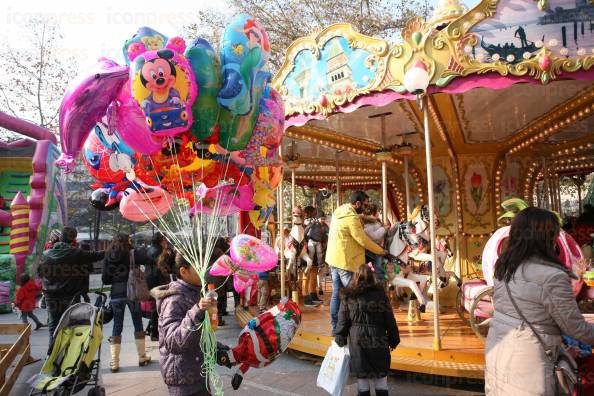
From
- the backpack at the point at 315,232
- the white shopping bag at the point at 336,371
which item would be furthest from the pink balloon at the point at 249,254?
the backpack at the point at 315,232

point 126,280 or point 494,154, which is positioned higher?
point 494,154

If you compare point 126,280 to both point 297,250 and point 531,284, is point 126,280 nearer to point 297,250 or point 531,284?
point 297,250

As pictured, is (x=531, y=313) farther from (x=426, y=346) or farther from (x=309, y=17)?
(x=309, y=17)

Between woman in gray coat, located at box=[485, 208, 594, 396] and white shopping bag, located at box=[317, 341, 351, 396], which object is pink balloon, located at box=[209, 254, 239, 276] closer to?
white shopping bag, located at box=[317, 341, 351, 396]

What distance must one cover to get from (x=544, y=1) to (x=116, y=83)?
429 centimetres

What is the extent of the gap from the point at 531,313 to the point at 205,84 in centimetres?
323

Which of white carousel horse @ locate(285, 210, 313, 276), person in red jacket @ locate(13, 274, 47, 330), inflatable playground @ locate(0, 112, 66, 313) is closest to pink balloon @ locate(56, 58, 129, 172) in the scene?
white carousel horse @ locate(285, 210, 313, 276)

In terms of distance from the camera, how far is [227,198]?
5.62 m

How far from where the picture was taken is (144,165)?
15.9 feet

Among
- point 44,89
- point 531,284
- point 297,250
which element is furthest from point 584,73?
point 44,89

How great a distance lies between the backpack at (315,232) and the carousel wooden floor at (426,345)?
207 cm

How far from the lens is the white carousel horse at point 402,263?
6.76 meters

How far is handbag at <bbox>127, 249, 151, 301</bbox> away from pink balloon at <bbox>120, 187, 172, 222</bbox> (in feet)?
3.98

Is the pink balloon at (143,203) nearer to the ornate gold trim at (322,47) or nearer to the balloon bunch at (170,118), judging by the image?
the balloon bunch at (170,118)
